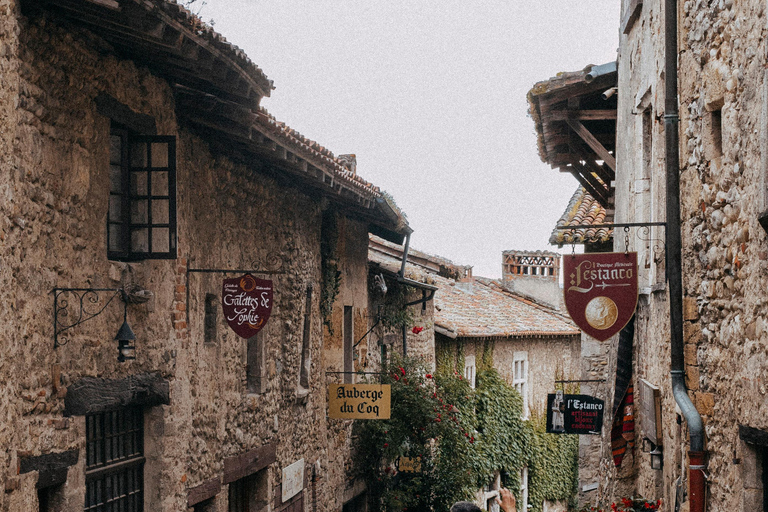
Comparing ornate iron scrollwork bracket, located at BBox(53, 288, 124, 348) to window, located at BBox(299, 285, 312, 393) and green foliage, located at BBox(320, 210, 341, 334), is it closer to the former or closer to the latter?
window, located at BBox(299, 285, 312, 393)

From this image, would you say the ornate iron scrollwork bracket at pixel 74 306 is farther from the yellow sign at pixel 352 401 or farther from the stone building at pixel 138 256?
the yellow sign at pixel 352 401

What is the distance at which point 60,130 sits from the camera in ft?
18.5

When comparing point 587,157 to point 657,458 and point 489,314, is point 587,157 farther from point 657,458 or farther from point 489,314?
point 489,314

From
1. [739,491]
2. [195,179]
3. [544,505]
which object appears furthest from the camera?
[544,505]

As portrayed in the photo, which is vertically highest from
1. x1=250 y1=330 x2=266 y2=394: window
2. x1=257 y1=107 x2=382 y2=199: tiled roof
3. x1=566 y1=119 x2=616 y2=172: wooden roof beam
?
x1=566 y1=119 x2=616 y2=172: wooden roof beam

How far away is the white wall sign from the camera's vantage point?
10375 millimetres

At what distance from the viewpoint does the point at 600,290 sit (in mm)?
6969

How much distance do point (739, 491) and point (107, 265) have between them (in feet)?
14.7

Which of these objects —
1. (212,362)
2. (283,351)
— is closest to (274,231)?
(283,351)

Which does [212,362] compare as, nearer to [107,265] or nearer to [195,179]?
[195,179]

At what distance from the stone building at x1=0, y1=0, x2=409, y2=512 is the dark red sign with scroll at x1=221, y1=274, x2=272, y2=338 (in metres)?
0.07

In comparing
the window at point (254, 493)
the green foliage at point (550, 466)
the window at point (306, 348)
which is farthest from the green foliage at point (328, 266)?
the green foliage at point (550, 466)

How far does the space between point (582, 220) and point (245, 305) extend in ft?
24.3

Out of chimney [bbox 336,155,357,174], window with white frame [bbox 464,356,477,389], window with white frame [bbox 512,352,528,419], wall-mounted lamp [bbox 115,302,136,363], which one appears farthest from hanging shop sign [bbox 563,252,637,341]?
window with white frame [bbox 512,352,528,419]
